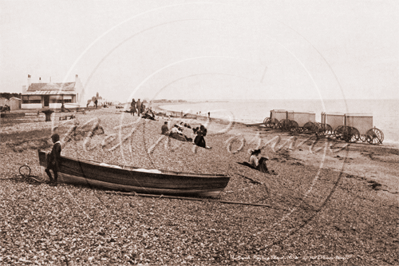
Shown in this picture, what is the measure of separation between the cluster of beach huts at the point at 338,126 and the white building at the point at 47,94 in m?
26.0

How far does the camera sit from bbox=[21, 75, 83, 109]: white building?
31219 mm

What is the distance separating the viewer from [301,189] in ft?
36.0

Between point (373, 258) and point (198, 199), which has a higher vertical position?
point (198, 199)

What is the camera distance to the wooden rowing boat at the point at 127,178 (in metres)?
8.20

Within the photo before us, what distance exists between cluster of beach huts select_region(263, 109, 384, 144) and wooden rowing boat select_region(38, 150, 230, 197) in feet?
68.5

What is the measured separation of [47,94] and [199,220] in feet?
101

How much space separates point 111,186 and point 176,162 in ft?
15.1

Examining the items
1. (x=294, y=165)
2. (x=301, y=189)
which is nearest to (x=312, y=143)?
(x=294, y=165)

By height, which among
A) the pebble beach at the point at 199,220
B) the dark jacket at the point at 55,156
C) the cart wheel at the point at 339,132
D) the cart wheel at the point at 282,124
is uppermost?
the cart wheel at the point at 282,124

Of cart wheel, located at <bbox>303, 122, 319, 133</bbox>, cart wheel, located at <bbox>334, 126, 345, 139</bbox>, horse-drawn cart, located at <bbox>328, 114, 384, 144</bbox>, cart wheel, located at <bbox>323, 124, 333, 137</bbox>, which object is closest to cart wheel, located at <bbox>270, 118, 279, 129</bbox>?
cart wheel, located at <bbox>303, 122, 319, 133</bbox>

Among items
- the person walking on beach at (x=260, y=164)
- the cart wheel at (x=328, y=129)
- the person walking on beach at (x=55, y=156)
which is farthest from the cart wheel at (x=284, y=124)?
the person walking on beach at (x=55, y=156)

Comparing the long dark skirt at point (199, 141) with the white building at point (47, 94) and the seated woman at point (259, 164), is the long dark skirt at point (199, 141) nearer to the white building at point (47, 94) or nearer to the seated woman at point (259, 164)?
the seated woman at point (259, 164)

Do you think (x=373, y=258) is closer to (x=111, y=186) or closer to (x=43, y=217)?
(x=111, y=186)

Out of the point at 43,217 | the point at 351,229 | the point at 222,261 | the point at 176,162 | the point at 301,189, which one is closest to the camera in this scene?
the point at 222,261
